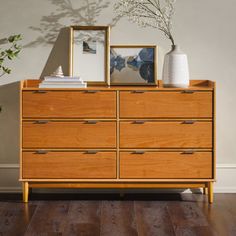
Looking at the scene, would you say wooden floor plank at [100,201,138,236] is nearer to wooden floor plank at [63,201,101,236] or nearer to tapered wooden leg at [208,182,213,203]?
wooden floor plank at [63,201,101,236]

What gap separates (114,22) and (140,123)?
0.85m

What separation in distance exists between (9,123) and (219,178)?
1619mm

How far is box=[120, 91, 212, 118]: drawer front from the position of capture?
13.0 ft

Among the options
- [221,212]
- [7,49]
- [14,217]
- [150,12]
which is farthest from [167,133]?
[7,49]

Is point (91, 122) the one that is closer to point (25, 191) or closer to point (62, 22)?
point (25, 191)

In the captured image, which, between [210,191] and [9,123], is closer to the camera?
[210,191]

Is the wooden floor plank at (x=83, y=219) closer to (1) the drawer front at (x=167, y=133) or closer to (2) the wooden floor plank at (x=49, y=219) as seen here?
(2) the wooden floor plank at (x=49, y=219)

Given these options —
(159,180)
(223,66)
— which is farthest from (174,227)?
(223,66)

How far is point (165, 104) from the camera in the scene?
13.0 ft

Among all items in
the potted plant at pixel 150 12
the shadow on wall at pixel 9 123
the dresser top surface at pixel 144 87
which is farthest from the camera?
the shadow on wall at pixel 9 123

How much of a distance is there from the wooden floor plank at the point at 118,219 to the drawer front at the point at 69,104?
1.97 ft

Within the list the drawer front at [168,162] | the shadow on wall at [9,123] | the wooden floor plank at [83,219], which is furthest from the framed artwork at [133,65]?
the wooden floor plank at [83,219]

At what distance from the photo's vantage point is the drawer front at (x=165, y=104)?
13.0 ft

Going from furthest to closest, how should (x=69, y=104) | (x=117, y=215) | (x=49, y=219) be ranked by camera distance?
(x=69, y=104) < (x=117, y=215) < (x=49, y=219)
